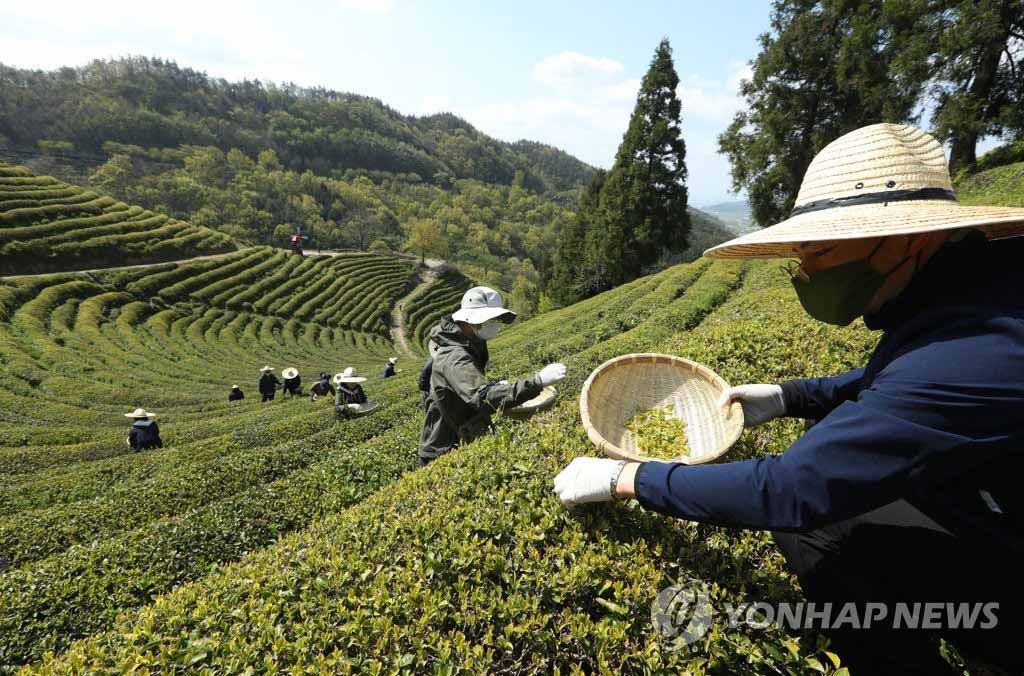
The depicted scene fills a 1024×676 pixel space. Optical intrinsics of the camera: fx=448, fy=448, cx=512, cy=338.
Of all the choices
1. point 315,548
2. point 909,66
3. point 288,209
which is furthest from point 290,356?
point 288,209

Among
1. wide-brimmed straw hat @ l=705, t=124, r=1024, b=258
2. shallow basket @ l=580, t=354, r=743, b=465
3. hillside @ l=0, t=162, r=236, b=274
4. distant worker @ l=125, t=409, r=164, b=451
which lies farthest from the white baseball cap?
hillside @ l=0, t=162, r=236, b=274

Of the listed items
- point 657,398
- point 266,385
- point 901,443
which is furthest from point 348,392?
point 901,443

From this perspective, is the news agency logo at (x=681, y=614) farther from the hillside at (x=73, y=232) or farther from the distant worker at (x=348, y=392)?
the hillside at (x=73, y=232)

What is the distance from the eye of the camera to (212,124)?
134875 mm

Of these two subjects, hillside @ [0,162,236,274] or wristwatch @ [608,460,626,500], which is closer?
wristwatch @ [608,460,626,500]

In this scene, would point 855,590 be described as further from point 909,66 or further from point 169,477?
point 909,66

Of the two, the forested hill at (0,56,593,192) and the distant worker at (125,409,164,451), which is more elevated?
the forested hill at (0,56,593,192)

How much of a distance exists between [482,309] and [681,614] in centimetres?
301

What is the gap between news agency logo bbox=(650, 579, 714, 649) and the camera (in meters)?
1.71

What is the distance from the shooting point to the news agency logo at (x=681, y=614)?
5.62 feet

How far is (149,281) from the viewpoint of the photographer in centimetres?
3666

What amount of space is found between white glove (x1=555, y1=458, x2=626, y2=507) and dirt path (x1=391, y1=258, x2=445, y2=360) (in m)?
43.2

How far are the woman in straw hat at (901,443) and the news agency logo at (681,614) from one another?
43cm

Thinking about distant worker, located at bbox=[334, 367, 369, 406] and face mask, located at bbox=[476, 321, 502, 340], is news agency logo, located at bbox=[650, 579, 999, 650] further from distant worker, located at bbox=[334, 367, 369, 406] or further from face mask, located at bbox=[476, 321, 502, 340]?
distant worker, located at bbox=[334, 367, 369, 406]
